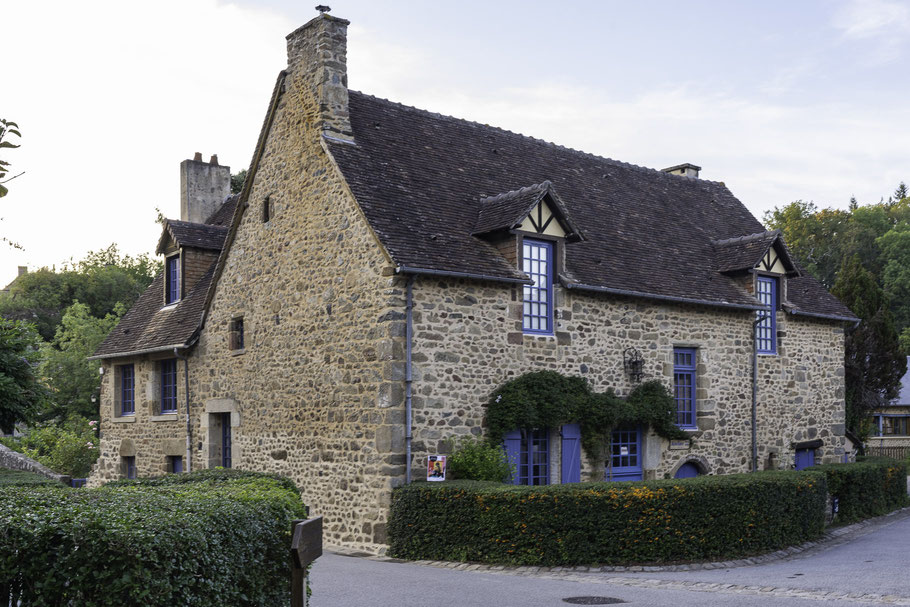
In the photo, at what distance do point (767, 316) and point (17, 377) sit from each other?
57.0 feet

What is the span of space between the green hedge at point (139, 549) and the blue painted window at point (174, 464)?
1378 cm

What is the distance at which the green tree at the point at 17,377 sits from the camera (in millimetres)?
8281

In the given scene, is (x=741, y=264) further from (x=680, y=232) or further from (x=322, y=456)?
(x=322, y=456)

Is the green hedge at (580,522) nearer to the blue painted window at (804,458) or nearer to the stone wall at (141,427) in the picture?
the blue painted window at (804,458)

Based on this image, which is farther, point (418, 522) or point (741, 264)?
point (741, 264)

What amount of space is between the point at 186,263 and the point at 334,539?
8982 millimetres

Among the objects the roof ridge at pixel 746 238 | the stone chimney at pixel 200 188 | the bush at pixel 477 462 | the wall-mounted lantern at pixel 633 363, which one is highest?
the stone chimney at pixel 200 188

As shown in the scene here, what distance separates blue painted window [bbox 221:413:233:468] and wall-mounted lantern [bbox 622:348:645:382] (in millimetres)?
8253

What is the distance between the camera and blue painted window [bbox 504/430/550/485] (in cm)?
1661

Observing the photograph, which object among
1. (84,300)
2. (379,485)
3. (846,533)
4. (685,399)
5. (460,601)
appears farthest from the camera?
(84,300)

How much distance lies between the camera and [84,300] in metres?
47.5

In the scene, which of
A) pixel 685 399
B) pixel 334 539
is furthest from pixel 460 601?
pixel 685 399

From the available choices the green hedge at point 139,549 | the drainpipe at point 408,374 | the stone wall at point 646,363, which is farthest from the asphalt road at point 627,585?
the stone wall at point 646,363

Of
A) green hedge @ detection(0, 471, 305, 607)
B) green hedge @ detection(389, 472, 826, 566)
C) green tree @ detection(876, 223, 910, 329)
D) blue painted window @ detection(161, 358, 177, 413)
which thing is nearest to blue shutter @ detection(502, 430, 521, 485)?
green hedge @ detection(389, 472, 826, 566)
